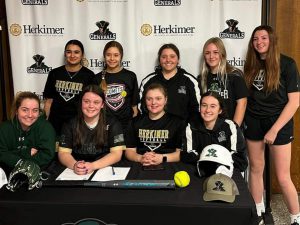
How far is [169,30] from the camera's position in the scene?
3.15 meters

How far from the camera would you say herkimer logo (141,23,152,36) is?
3160 millimetres

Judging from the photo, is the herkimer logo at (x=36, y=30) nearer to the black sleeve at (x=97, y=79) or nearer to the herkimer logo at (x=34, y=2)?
the herkimer logo at (x=34, y=2)

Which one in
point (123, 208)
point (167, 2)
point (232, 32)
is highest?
point (167, 2)

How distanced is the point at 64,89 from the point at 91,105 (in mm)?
716

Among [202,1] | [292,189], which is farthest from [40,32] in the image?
[292,189]

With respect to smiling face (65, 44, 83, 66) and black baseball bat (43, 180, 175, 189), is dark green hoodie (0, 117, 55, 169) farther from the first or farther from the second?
smiling face (65, 44, 83, 66)

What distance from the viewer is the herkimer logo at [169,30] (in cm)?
314

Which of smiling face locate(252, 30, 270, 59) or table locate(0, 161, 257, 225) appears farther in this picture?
smiling face locate(252, 30, 270, 59)

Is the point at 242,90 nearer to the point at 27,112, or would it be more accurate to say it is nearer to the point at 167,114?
the point at 167,114

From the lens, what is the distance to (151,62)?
3.22 metres

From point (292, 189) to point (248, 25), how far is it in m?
1.41

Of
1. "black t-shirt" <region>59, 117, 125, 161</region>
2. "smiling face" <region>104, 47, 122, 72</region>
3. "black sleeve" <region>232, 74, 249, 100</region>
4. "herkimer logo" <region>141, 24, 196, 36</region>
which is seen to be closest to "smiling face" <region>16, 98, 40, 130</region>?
"black t-shirt" <region>59, 117, 125, 161</region>

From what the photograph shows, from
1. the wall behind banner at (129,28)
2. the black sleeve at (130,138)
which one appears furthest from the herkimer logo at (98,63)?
the black sleeve at (130,138)

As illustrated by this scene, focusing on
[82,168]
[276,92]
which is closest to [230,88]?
[276,92]
